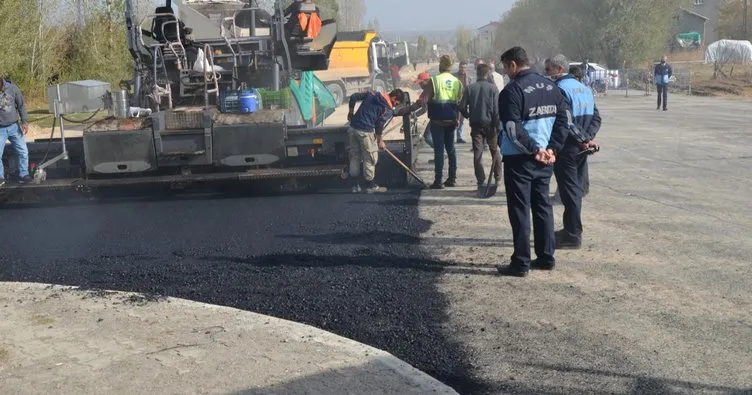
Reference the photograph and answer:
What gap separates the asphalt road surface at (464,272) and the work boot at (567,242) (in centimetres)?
13

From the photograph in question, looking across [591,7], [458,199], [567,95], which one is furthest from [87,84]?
[591,7]

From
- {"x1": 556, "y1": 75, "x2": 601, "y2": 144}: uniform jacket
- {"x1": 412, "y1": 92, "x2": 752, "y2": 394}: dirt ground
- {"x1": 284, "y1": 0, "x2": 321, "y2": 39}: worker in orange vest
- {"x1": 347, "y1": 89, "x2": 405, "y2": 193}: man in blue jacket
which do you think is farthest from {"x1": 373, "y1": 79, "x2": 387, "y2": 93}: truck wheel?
{"x1": 556, "y1": 75, "x2": 601, "y2": 144}: uniform jacket

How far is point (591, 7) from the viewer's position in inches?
2133

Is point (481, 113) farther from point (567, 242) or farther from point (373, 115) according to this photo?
point (567, 242)

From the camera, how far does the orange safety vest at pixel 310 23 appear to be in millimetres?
11969

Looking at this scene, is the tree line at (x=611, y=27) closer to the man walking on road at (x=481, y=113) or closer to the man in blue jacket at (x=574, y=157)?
the man walking on road at (x=481, y=113)

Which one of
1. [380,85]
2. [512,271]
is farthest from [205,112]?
[380,85]

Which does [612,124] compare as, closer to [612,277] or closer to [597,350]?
[612,277]

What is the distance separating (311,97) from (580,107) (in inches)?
279

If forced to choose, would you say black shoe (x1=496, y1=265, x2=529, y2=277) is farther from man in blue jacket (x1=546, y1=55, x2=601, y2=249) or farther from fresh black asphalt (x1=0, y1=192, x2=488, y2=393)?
man in blue jacket (x1=546, y1=55, x2=601, y2=249)

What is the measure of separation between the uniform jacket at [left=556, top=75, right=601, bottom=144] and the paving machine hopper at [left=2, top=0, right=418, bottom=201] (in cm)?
372

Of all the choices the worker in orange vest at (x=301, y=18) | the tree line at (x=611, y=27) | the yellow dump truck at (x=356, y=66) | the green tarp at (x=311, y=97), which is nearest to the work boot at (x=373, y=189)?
the green tarp at (x=311, y=97)

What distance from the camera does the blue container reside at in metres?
11.4

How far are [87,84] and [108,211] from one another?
81.6 inches
